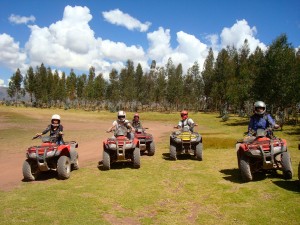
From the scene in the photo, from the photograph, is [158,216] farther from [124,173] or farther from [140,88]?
[140,88]

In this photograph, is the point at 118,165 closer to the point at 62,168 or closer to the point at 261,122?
the point at 62,168

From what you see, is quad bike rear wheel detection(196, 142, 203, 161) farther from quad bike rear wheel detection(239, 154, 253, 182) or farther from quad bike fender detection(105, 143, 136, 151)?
quad bike rear wheel detection(239, 154, 253, 182)

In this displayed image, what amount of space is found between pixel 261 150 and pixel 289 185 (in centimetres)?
138

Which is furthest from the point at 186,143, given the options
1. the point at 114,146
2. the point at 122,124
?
the point at 114,146

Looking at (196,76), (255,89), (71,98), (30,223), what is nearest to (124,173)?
(30,223)

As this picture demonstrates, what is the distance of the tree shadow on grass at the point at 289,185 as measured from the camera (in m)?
9.67

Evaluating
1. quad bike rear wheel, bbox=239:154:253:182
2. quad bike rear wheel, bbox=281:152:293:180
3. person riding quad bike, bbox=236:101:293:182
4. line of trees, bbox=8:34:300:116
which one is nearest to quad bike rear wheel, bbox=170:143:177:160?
person riding quad bike, bbox=236:101:293:182

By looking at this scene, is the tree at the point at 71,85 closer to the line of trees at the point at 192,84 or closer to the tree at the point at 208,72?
the line of trees at the point at 192,84

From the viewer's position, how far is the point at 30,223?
7.45m

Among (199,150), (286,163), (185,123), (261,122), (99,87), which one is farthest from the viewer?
(99,87)

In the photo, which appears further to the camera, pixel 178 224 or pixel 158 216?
pixel 158 216

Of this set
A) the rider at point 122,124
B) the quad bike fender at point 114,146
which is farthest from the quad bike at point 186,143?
the quad bike fender at point 114,146

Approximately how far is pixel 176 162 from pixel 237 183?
4.62 metres

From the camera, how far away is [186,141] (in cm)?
1469
